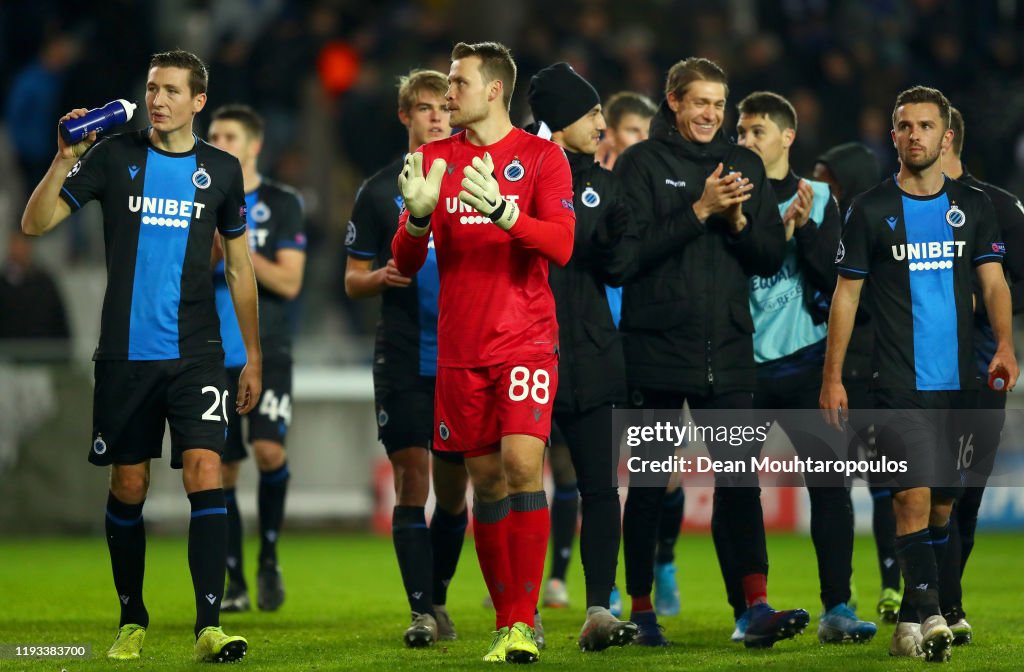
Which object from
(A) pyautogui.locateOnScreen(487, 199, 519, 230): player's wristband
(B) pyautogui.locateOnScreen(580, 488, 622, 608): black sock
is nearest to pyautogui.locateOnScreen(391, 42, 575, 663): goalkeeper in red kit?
(A) pyautogui.locateOnScreen(487, 199, 519, 230): player's wristband

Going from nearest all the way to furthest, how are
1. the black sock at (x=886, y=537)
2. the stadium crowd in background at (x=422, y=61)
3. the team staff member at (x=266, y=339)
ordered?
the black sock at (x=886, y=537) < the team staff member at (x=266, y=339) < the stadium crowd in background at (x=422, y=61)

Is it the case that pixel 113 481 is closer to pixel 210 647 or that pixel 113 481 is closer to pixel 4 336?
pixel 210 647

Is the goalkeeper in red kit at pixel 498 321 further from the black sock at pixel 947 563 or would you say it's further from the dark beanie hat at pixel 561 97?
the black sock at pixel 947 563

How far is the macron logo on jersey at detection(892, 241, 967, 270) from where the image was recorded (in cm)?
695

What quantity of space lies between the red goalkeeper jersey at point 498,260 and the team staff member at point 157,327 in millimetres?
916

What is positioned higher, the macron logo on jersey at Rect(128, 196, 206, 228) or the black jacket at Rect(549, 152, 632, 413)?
the macron logo on jersey at Rect(128, 196, 206, 228)

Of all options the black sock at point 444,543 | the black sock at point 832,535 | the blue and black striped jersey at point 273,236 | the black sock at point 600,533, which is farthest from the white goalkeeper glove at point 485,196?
the blue and black striped jersey at point 273,236

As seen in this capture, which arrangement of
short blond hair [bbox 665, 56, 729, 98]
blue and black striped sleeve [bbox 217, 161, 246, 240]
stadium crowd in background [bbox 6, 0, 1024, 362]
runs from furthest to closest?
stadium crowd in background [bbox 6, 0, 1024, 362]
short blond hair [bbox 665, 56, 729, 98]
blue and black striped sleeve [bbox 217, 161, 246, 240]

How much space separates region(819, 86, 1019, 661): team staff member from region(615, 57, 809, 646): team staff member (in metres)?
0.48

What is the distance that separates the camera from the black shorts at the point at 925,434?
6785mm

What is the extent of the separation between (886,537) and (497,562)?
3.00m

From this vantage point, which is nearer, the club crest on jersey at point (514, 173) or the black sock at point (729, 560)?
the club crest on jersey at point (514, 173)

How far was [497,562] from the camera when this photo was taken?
6.48 m

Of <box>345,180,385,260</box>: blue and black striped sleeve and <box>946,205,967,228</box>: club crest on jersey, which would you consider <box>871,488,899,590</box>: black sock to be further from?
<box>345,180,385,260</box>: blue and black striped sleeve
